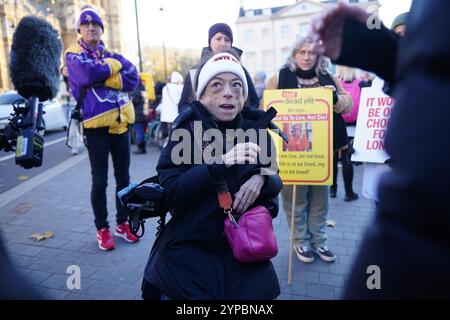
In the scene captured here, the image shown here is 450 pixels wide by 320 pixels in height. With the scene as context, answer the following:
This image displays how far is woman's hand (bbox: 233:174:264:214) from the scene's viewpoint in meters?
1.73

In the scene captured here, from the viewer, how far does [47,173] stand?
687 cm

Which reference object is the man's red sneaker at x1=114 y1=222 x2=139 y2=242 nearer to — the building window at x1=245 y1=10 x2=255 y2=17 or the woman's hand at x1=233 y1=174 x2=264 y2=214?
the woman's hand at x1=233 y1=174 x2=264 y2=214

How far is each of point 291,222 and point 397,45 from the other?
2513 millimetres

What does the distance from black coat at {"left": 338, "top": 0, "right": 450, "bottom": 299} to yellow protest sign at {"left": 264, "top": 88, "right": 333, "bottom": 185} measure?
7.56 ft

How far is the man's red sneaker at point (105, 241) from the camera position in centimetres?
343

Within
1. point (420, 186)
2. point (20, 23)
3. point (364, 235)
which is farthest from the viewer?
point (20, 23)

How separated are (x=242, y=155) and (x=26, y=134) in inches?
51.6

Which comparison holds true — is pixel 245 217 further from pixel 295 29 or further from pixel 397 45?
pixel 295 29

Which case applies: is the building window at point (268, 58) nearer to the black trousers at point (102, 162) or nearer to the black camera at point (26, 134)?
the black trousers at point (102, 162)

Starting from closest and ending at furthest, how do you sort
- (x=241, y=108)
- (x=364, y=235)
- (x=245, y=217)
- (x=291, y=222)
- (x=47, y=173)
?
(x=364, y=235)
(x=245, y=217)
(x=241, y=108)
(x=291, y=222)
(x=47, y=173)

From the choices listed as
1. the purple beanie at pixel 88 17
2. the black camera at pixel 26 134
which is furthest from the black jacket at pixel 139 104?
the black camera at pixel 26 134

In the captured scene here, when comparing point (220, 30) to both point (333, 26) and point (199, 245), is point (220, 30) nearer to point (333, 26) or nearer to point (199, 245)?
point (199, 245)

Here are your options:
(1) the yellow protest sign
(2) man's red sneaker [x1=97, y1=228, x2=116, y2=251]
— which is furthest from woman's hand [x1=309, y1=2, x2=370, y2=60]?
(2) man's red sneaker [x1=97, y1=228, x2=116, y2=251]
